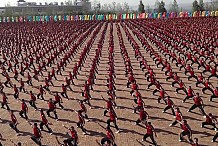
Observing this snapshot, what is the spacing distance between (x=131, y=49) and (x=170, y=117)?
16345 millimetres

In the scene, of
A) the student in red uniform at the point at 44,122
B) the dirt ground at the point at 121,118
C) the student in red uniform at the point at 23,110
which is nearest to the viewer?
the dirt ground at the point at 121,118

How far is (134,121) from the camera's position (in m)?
11.4

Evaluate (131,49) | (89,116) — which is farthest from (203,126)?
(131,49)

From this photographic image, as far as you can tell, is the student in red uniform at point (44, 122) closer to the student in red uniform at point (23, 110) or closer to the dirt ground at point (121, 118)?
the dirt ground at point (121, 118)

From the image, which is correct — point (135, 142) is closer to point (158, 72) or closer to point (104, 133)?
point (104, 133)

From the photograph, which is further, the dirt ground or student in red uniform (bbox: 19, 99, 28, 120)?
student in red uniform (bbox: 19, 99, 28, 120)

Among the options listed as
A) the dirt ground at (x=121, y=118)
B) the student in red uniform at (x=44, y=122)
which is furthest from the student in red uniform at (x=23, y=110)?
the student in red uniform at (x=44, y=122)

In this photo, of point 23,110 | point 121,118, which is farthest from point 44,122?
point 121,118

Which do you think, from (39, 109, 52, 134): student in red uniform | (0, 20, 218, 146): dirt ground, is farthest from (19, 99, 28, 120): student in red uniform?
(39, 109, 52, 134): student in red uniform

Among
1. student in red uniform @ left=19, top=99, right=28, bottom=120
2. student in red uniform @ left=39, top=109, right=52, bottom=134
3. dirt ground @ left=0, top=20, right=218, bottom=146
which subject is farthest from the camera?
student in red uniform @ left=19, top=99, right=28, bottom=120

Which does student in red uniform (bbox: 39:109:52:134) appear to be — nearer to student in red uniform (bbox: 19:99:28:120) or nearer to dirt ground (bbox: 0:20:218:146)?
dirt ground (bbox: 0:20:218:146)

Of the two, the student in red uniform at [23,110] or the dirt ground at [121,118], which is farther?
the student in red uniform at [23,110]

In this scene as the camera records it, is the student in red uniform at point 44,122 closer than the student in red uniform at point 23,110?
Yes

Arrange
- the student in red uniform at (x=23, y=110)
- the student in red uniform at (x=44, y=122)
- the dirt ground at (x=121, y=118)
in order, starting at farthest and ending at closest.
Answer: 1. the student in red uniform at (x=23, y=110)
2. the student in red uniform at (x=44, y=122)
3. the dirt ground at (x=121, y=118)
